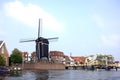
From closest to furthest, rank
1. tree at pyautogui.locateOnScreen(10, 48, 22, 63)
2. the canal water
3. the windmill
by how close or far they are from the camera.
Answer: the canal water, tree at pyautogui.locateOnScreen(10, 48, 22, 63), the windmill

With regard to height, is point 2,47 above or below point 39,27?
below

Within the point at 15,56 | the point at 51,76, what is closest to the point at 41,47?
the point at 15,56

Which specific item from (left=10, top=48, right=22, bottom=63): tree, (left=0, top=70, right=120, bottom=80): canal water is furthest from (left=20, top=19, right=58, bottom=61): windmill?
(left=0, top=70, right=120, bottom=80): canal water

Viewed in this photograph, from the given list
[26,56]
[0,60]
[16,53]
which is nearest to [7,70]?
[0,60]

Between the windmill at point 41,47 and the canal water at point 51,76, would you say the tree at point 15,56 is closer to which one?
the windmill at point 41,47

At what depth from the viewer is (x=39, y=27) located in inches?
5797

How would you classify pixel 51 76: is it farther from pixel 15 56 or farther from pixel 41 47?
pixel 41 47

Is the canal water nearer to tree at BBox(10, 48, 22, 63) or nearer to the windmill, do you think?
tree at BBox(10, 48, 22, 63)

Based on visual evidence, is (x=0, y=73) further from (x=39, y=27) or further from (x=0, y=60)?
(x=39, y=27)

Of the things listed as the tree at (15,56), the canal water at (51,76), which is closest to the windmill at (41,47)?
the tree at (15,56)

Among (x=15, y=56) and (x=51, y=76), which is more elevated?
(x=15, y=56)

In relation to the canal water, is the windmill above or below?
above

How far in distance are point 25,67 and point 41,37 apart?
17739 millimetres

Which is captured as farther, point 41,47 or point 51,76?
point 41,47
